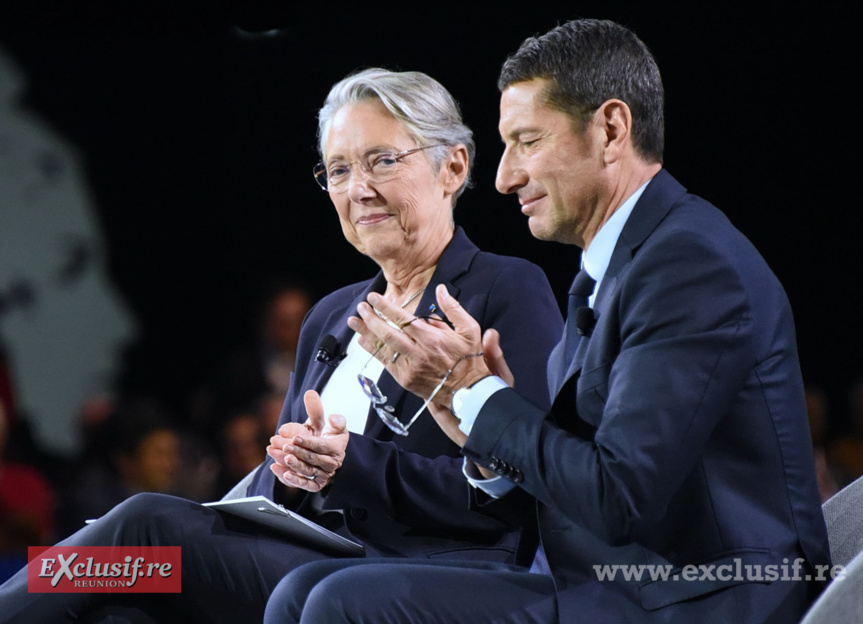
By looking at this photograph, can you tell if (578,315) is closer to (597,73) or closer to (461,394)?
(461,394)

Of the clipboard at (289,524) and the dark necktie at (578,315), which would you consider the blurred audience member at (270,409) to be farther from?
the dark necktie at (578,315)

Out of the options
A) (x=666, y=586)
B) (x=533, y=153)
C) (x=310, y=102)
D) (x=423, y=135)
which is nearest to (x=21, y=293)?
(x=310, y=102)

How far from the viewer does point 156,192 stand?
487 cm

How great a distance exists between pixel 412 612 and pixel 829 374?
2713 mm

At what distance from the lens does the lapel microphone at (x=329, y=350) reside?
2160mm

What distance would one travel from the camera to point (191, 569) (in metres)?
1.75

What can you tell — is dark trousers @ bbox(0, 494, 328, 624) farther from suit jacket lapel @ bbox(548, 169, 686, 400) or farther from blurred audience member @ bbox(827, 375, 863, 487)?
blurred audience member @ bbox(827, 375, 863, 487)

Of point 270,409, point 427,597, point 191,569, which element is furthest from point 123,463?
point 427,597

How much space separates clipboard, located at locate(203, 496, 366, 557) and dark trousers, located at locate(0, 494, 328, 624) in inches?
1.5

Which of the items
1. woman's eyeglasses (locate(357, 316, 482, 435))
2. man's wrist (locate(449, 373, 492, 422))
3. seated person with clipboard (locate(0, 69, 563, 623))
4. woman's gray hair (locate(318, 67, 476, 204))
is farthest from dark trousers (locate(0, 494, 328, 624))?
woman's gray hair (locate(318, 67, 476, 204))

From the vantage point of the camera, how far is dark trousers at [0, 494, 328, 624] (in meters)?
1.75

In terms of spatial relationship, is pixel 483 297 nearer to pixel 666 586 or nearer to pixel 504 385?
pixel 504 385

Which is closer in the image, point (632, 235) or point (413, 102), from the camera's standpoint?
point (632, 235)

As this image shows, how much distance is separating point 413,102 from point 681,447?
50.3 inches
